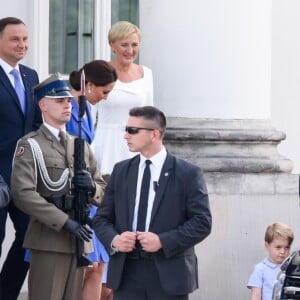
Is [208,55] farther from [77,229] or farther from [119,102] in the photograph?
[77,229]

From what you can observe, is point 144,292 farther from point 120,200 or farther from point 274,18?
point 274,18

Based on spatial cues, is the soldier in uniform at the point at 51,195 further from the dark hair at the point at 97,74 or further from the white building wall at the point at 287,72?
the white building wall at the point at 287,72

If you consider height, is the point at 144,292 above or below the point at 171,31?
below

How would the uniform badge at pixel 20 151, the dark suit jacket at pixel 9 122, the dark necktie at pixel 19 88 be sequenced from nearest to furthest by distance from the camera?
the uniform badge at pixel 20 151 < the dark suit jacket at pixel 9 122 < the dark necktie at pixel 19 88

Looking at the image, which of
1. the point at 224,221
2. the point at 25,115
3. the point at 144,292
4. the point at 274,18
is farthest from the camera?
the point at 274,18

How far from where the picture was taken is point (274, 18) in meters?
13.1

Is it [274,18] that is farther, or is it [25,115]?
[274,18]

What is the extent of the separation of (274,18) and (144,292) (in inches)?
177

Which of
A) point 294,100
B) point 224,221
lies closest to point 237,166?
point 224,221

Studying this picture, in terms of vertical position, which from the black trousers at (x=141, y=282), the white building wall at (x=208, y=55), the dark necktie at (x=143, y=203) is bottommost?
the black trousers at (x=141, y=282)

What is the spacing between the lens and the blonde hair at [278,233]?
11.2 metres

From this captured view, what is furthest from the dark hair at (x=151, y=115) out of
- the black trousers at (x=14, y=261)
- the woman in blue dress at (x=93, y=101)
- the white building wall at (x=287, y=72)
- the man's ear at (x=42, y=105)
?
the white building wall at (x=287, y=72)

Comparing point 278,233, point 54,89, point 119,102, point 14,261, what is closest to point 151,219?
point 54,89

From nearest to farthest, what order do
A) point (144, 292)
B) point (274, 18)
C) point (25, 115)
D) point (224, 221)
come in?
point (144, 292)
point (25, 115)
point (224, 221)
point (274, 18)
